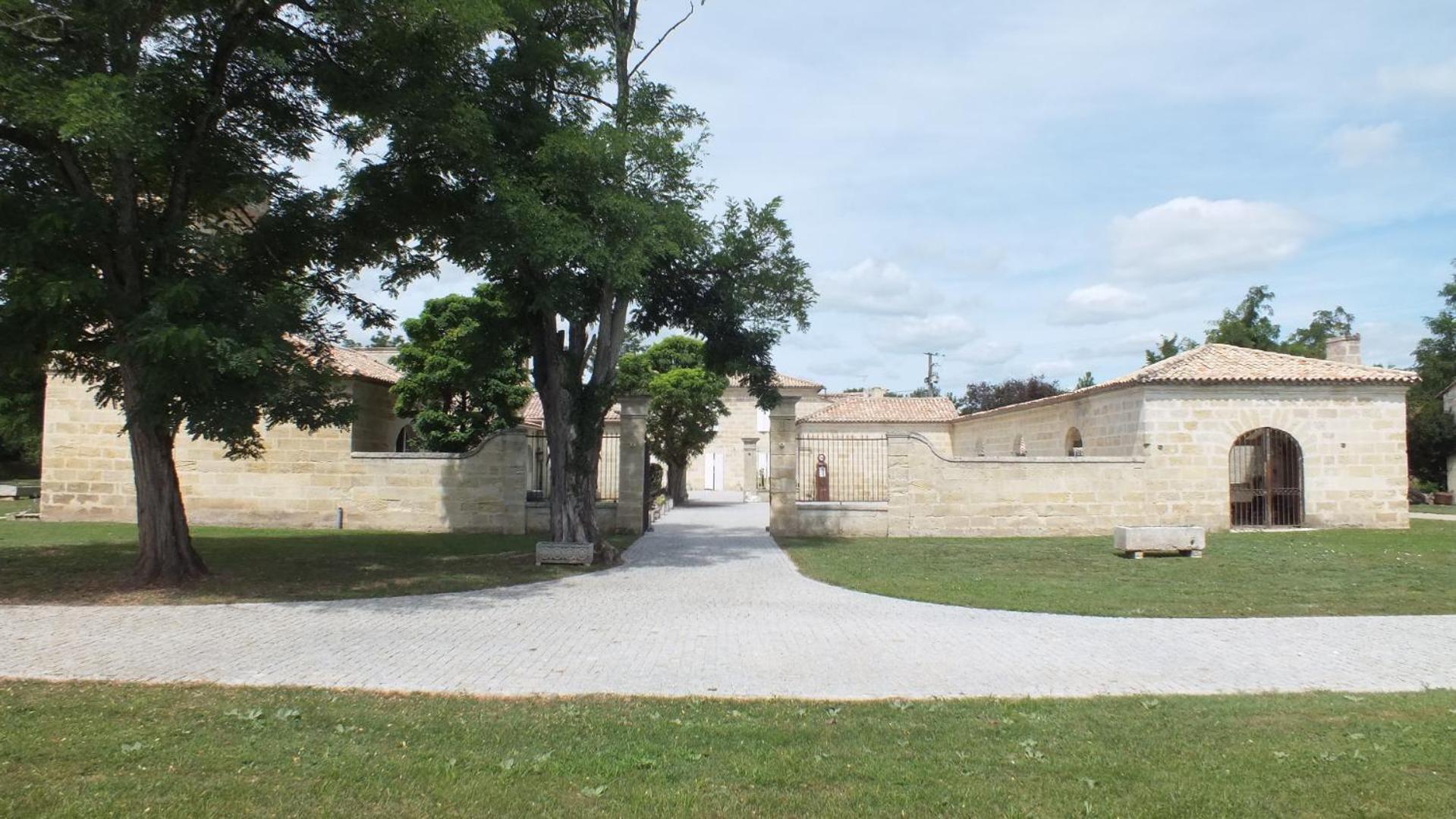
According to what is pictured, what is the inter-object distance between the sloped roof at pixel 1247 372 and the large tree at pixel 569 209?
31.1 feet

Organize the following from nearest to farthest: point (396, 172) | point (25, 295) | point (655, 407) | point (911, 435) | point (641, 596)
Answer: point (25, 295) → point (641, 596) → point (396, 172) → point (911, 435) → point (655, 407)

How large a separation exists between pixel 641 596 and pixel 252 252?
7.02 meters

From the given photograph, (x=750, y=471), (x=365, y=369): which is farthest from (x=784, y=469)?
(x=750, y=471)

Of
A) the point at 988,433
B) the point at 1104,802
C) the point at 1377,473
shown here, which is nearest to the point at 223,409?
the point at 1104,802

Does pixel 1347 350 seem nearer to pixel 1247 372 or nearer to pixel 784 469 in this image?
pixel 1247 372

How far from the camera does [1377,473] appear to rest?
70.5 ft

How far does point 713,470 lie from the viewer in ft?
149

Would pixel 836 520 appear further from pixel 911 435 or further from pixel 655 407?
pixel 655 407

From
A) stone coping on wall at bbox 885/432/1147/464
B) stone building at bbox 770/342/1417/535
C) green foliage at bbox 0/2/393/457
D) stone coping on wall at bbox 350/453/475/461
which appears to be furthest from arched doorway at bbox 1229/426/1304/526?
green foliage at bbox 0/2/393/457

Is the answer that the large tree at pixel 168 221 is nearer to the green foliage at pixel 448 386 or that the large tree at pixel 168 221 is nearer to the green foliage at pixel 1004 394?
the green foliage at pixel 448 386

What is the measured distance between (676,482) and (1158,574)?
74.9 feet

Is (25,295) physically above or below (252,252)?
below

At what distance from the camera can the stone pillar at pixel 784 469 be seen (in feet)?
63.4

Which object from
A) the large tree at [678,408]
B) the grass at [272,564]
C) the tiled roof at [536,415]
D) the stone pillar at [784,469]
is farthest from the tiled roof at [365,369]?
the stone pillar at [784,469]
